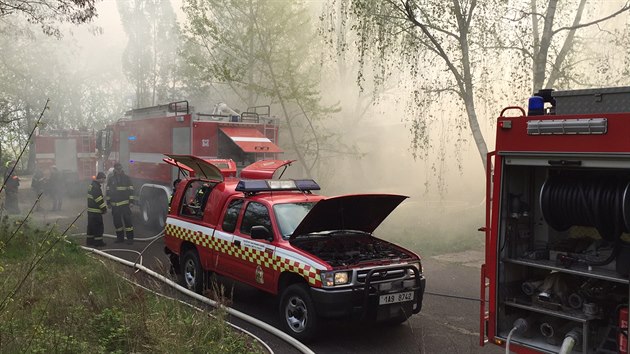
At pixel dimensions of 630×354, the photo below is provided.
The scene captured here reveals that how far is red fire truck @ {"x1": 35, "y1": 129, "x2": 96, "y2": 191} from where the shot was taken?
21750 millimetres

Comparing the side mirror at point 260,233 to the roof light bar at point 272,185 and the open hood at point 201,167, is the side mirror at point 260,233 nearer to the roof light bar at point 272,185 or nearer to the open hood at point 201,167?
the roof light bar at point 272,185

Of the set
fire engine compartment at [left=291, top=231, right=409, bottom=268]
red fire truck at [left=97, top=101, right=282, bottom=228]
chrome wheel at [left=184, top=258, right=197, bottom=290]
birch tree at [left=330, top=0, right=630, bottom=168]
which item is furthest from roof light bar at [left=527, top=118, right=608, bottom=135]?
red fire truck at [left=97, top=101, right=282, bottom=228]

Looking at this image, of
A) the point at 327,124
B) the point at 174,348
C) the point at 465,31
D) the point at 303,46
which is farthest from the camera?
the point at 327,124

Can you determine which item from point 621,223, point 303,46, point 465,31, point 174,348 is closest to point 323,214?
point 174,348

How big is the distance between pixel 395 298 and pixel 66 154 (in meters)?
20.0

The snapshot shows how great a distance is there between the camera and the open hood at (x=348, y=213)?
5.55 metres

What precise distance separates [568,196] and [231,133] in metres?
8.78

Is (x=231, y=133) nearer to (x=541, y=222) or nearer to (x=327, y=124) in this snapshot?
(x=541, y=222)

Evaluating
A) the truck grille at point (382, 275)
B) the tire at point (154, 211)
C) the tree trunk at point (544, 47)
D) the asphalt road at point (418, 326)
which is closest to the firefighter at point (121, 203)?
the tire at point (154, 211)

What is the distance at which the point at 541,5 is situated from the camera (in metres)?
10.9

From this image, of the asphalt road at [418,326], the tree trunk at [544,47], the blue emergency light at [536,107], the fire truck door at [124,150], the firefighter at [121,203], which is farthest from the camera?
the fire truck door at [124,150]

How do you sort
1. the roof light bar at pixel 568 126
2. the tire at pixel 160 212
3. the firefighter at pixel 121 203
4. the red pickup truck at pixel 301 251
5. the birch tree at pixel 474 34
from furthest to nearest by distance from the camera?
1. the tire at pixel 160 212
2. the firefighter at pixel 121 203
3. the birch tree at pixel 474 34
4. the red pickup truck at pixel 301 251
5. the roof light bar at pixel 568 126

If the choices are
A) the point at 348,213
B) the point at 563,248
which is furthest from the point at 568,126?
the point at 348,213

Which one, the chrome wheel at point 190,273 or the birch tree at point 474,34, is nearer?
the chrome wheel at point 190,273
